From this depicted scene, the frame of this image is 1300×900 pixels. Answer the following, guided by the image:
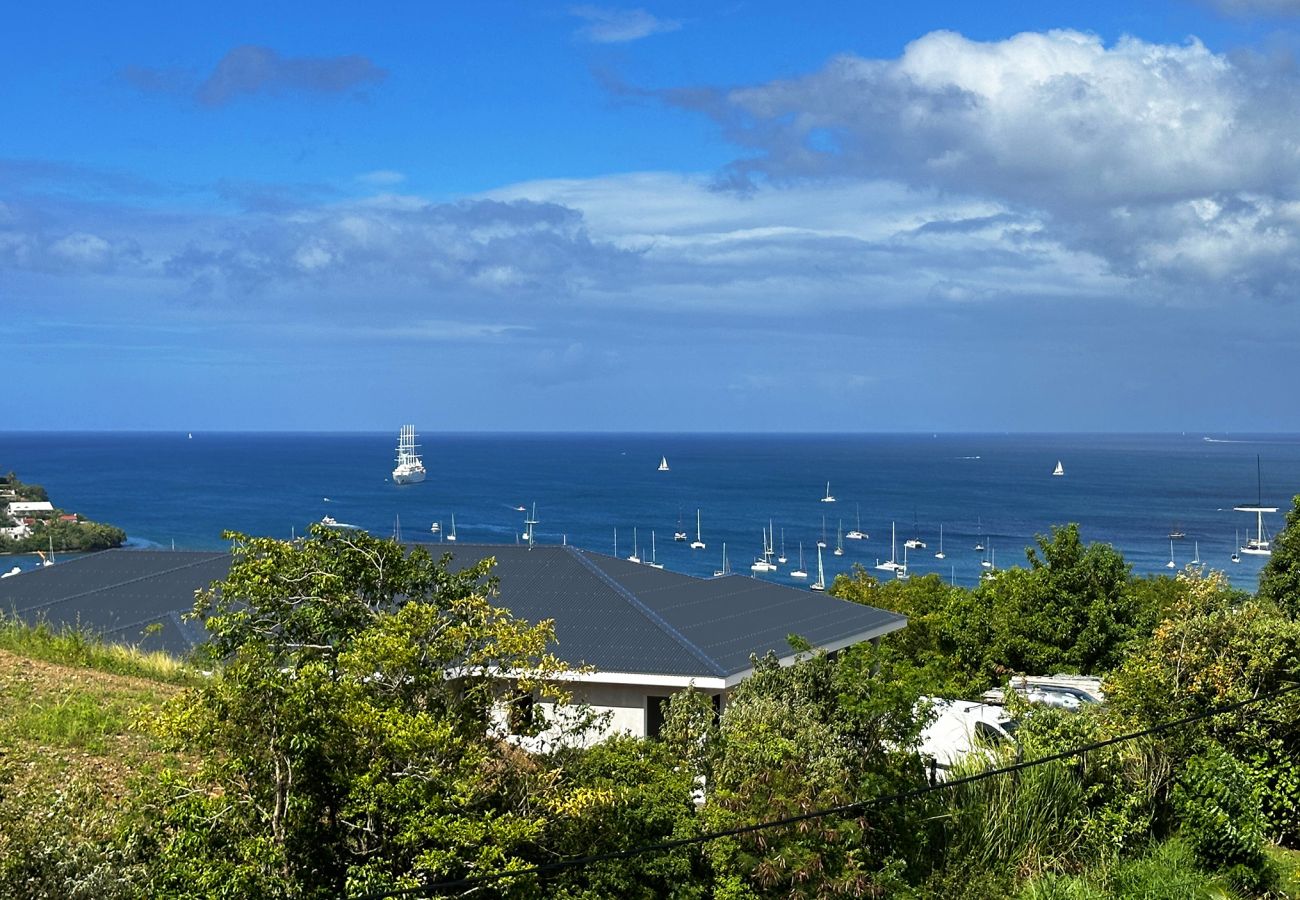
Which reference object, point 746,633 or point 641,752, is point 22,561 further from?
point 641,752

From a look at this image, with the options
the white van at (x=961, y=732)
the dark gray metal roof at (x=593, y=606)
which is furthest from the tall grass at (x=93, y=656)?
the white van at (x=961, y=732)

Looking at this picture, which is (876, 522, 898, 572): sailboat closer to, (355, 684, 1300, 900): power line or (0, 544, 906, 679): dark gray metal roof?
(0, 544, 906, 679): dark gray metal roof

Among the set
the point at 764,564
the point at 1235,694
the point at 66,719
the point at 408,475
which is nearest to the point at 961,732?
the point at 1235,694

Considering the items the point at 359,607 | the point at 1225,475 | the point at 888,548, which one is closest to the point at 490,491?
the point at 888,548

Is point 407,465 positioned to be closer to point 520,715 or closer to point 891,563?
point 891,563

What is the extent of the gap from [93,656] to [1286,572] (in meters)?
21.2

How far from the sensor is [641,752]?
39.1ft

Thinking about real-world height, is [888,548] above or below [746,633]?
below

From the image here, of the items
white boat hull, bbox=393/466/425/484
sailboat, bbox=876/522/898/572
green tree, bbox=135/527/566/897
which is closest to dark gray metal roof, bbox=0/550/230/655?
green tree, bbox=135/527/566/897

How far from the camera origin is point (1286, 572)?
2341 cm

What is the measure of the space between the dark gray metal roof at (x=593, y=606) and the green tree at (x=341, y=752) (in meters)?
8.81

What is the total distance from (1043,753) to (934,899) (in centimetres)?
255

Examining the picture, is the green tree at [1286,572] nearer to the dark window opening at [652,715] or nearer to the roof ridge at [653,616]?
the roof ridge at [653,616]

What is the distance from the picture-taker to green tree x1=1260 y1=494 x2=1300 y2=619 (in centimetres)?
2252
